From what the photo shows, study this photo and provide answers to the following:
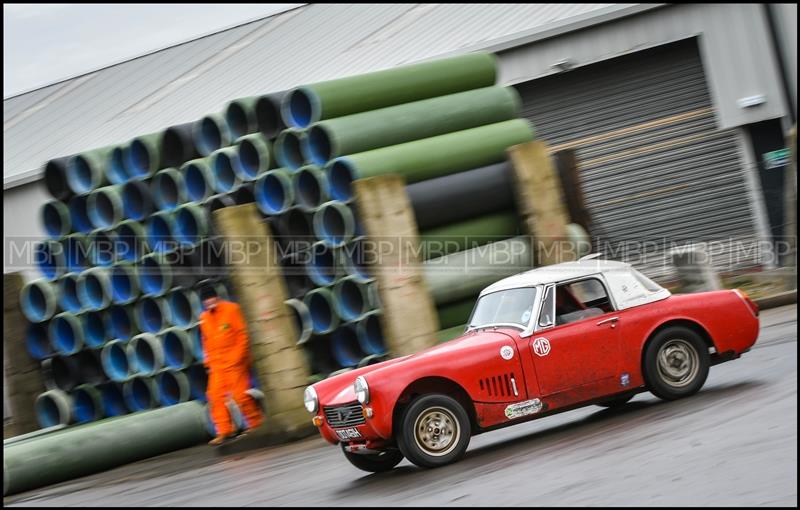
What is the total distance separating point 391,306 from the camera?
12.8 meters

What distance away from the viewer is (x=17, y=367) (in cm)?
1524

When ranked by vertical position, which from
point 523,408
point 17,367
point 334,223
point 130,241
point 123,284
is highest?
point 130,241

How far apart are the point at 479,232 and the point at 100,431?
5259mm

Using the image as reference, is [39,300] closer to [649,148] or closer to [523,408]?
[523,408]

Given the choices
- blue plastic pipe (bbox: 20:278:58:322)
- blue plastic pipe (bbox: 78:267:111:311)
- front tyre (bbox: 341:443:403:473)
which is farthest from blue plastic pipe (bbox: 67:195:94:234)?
front tyre (bbox: 341:443:403:473)

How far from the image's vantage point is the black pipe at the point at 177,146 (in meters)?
14.1

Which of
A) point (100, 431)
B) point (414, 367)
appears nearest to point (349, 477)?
point (414, 367)

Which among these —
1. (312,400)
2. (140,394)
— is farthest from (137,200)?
(312,400)

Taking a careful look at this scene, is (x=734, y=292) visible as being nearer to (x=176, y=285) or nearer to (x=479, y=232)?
(x=479, y=232)

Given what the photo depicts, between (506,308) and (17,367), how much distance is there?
8208mm

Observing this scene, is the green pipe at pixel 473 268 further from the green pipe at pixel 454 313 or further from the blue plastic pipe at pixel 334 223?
the blue plastic pipe at pixel 334 223

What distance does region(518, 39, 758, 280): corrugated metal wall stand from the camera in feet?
72.2

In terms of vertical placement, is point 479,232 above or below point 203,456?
above

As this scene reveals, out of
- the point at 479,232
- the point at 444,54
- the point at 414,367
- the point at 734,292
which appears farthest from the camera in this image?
the point at 444,54
